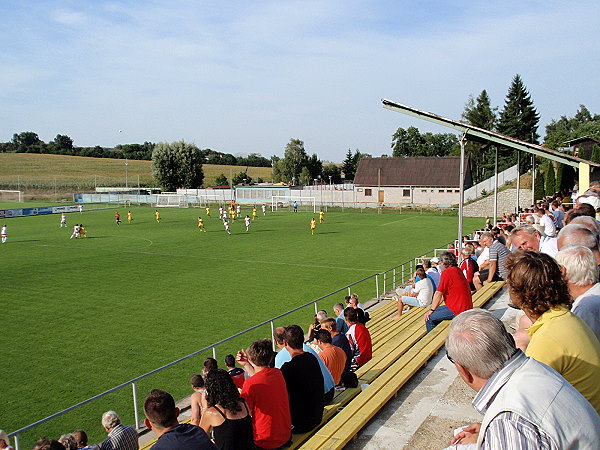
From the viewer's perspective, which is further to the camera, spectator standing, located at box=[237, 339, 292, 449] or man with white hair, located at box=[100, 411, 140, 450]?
man with white hair, located at box=[100, 411, 140, 450]

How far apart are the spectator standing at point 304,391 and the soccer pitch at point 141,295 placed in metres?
4.87

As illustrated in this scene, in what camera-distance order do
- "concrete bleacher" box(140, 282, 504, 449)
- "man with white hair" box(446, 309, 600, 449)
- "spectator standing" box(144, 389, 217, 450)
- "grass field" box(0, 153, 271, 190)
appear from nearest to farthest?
"man with white hair" box(446, 309, 600, 449)
"spectator standing" box(144, 389, 217, 450)
"concrete bleacher" box(140, 282, 504, 449)
"grass field" box(0, 153, 271, 190)

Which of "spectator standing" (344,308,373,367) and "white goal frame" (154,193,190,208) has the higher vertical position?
"white goal frame" (154,193,190,208)

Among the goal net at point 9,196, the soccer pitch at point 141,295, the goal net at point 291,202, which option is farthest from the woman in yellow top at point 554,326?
the goal net at point 9,196

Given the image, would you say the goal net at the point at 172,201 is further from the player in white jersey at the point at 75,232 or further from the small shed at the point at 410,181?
the player in white jersey at the point at 75,232

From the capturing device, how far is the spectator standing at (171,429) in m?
3.39

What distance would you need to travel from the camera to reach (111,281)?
2084 centimetres

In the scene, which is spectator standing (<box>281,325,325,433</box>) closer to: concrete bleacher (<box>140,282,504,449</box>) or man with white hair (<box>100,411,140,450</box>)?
concrete bleacher (<box>140,282,504,449</box>)

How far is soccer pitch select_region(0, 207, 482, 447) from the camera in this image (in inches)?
408

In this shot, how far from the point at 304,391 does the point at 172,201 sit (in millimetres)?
69246

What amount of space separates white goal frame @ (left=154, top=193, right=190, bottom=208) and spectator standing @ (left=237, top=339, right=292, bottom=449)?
65.7 metres

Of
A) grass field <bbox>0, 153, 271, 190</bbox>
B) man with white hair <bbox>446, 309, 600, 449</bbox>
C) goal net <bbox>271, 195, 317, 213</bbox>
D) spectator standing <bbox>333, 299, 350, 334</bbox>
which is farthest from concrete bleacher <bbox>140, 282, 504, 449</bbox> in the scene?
grass field <bbox>0, 153, 271, 190</bbox>

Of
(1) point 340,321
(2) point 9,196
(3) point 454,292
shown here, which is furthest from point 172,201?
(3) point 454,292

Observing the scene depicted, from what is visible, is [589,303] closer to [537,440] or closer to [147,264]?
[537,440]
